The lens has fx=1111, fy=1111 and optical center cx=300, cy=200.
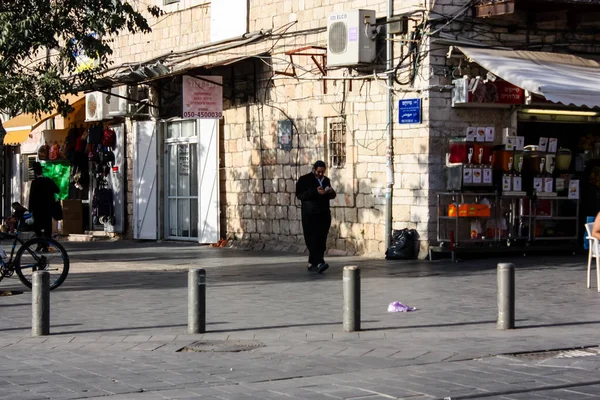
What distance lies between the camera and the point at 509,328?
33.8 feet

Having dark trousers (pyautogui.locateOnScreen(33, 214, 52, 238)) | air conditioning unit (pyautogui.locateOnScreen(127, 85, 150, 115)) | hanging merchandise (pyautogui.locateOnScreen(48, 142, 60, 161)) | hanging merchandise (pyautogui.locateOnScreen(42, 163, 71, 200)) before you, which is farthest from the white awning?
hanging merchandise (pyautogui.locateOnScreen(42, 163, 71, 200))

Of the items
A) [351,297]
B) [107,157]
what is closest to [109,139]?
[107,157]

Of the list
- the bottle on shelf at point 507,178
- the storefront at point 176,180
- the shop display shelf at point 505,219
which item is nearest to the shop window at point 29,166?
the storefront at point 176,180

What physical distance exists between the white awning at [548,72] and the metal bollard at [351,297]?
7072mm

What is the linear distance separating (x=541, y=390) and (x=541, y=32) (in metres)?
12.8

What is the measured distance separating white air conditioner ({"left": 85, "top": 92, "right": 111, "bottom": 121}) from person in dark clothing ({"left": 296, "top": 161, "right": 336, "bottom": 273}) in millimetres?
10515

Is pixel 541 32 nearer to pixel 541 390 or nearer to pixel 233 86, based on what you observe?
pixel 233 86

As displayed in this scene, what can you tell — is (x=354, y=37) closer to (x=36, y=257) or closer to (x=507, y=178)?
(x=507, y=178)

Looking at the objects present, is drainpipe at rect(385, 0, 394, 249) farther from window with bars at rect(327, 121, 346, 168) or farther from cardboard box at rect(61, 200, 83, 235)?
cardboard box at rect(61, 200, 83, 235)

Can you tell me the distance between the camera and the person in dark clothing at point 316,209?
16578mm

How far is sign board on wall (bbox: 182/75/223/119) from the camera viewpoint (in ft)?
72.8

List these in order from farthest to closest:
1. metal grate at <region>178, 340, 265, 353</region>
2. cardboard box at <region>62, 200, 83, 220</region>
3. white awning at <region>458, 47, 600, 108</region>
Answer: cardboard box at <region>62, 200, 83, 220</region>, white awning at <region>458, 47, 600, 108</region>, metal grate at <region>178, 340, 265, 353</region>

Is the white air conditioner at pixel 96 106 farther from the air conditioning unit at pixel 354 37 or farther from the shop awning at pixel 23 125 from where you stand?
the air conditioning unit at pixel 354 37

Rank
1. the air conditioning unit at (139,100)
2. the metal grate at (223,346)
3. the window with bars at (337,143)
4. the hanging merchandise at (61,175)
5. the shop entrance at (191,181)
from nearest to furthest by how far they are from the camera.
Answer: the metal grate at (223,346), the window with bars at (337,143), the shop entrance at (191,181), the air conditioning unit at (139,100), the hanging merchandise at (61,175)
